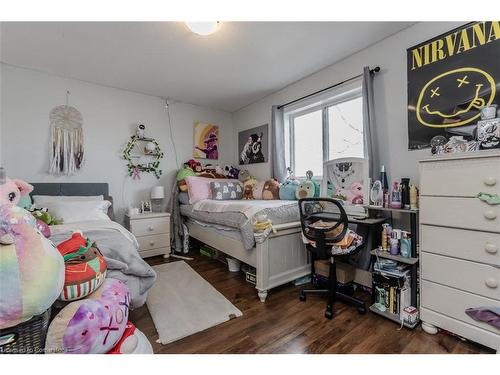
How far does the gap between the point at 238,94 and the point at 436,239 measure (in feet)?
9.83

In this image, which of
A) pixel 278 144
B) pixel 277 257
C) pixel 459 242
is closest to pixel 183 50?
pixel 278 144

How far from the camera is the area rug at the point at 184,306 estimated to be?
1560 mm

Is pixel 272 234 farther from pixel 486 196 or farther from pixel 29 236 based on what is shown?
pixel 29 236

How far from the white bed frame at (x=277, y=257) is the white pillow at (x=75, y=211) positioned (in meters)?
1.43

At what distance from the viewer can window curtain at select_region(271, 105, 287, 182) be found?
320 cm

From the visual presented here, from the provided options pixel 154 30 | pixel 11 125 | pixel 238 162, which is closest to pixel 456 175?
pixel 154 30

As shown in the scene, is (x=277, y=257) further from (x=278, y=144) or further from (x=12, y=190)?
(x=12, y=190)

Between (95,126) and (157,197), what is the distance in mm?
1228

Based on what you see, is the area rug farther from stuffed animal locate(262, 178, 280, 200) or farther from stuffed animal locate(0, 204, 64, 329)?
stuffed animal locate(262, 178, 280, 200)

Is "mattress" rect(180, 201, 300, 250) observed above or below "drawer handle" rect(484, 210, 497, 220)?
below

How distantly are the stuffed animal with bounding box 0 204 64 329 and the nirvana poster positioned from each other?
257cm

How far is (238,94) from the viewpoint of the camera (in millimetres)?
3443

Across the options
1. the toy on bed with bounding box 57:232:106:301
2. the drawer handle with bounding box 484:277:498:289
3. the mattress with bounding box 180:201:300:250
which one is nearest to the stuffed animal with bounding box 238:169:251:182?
the mattress with bounding box 180:201:300:250

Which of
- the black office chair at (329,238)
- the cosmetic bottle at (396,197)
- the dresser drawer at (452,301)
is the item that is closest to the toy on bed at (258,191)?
the black office chair at (329,238)
